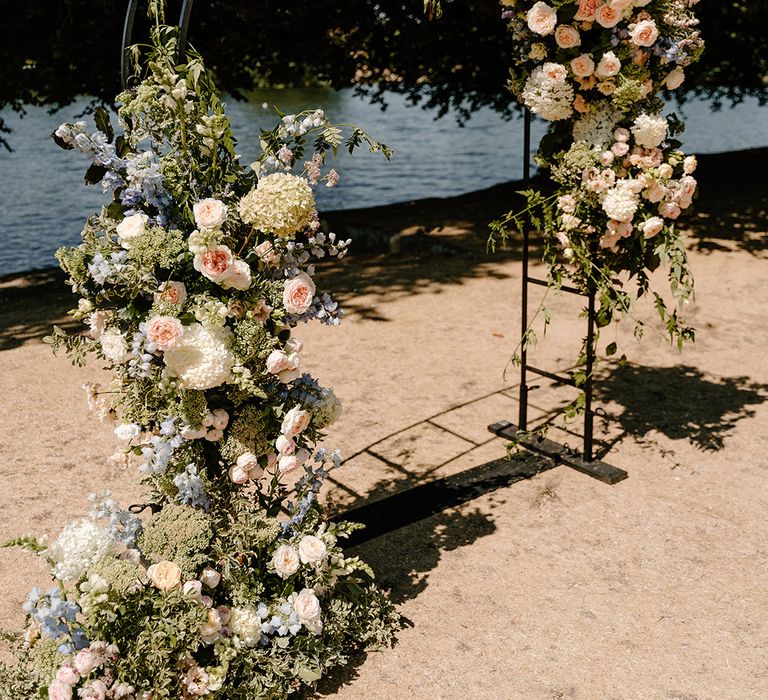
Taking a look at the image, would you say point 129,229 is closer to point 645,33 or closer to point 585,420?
point 645,33

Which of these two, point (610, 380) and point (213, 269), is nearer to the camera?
point (213, 269)

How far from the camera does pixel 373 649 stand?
12.3 ft

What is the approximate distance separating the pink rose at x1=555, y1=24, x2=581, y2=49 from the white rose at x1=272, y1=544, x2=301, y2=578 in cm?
292

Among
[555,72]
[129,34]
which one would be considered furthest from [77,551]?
[555,72]

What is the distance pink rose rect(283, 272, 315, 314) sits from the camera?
3367 millimetres

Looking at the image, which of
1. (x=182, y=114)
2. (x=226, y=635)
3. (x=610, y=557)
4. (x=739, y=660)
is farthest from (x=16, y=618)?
(x=739, y=660)

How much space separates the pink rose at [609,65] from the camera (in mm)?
4547

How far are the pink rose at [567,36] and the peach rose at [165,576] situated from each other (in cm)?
323

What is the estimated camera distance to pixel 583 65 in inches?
182

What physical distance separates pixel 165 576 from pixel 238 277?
1110 mm

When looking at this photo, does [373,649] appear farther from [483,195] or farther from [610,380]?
[483,195]

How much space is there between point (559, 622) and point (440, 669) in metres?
0.62

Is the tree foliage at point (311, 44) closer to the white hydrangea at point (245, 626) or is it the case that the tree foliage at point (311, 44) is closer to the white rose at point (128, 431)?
the white rose at point (128, 431)

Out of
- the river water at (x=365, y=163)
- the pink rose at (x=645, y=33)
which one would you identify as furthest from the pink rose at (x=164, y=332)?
the river water at (x=365, y=163)
